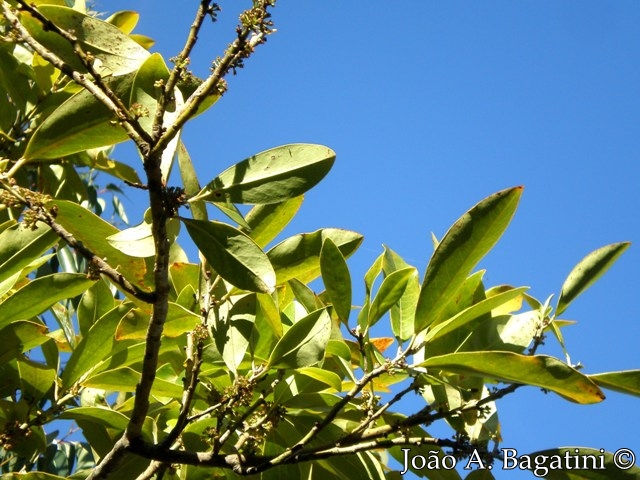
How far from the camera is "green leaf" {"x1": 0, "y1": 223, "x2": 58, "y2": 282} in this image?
1325mm

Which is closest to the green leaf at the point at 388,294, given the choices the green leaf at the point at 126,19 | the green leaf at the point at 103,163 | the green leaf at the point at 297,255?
the green leaf at the point at 297,255

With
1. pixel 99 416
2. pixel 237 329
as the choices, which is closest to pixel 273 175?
pixel 237 329

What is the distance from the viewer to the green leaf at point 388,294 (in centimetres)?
133

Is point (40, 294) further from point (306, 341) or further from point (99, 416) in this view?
point (306, 341)

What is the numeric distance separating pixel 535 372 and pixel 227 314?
0.55m

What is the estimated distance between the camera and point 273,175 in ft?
3.72

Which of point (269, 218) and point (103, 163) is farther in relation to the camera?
point (103, 163)

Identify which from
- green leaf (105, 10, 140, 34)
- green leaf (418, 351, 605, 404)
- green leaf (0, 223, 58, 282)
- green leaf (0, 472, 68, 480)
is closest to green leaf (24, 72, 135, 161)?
green leaf (0, 223, 58, 282)

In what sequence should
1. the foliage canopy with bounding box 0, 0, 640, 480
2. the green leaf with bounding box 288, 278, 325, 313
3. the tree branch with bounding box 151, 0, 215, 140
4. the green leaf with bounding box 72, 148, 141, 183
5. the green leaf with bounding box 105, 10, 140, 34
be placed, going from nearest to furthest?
the tree branch with bounding box 151, 0, 215, 140
the foliage canopy with bounding box 0, 0, 640, 480
the green leaf with bounding box 288, 278, 325, 313
the green leaf with bounding box 72, 148, 141, 183
the green leaf with bounding box 105, 10, 140, 34

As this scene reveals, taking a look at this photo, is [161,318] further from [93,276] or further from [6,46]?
[6,46]

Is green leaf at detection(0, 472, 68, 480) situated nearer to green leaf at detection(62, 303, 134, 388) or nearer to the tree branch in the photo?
green leaf at detection(62, 303, 134, 388)

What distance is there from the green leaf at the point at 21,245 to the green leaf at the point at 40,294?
0.16 feet

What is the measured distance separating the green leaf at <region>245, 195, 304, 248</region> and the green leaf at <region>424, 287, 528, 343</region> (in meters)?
0.37

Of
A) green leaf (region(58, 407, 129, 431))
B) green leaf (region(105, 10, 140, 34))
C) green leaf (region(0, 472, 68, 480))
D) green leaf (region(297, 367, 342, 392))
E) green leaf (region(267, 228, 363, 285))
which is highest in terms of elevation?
green leaf (region(105, 10, 140, 34))
